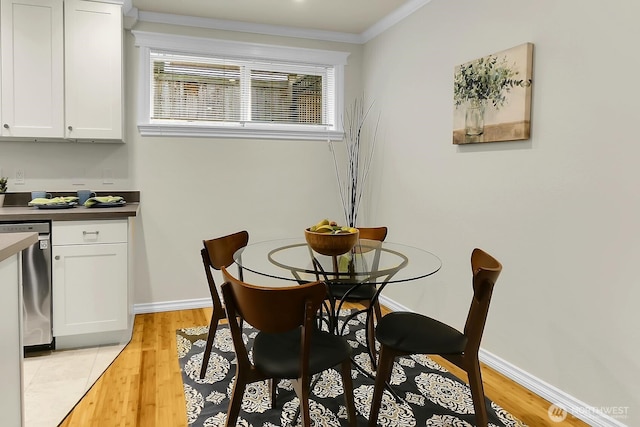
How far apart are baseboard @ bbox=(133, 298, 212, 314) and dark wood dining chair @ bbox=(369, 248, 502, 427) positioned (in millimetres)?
2258

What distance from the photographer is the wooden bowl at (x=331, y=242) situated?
214 centimetres

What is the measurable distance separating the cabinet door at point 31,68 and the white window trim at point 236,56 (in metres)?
0.63

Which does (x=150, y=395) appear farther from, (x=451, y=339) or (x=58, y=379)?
(x=451, y=339)

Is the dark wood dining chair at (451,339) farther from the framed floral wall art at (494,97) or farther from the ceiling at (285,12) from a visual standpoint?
the ceiling at (285,12)

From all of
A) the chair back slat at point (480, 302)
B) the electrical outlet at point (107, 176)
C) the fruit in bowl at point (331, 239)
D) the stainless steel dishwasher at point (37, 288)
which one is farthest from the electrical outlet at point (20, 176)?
the chair back slat at point (480, 302)

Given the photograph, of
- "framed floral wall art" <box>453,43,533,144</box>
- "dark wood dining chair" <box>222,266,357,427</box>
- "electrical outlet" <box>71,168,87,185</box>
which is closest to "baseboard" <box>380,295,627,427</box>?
"dark wood dining chair" <box>222,266,357,427</box>

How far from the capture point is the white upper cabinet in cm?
297

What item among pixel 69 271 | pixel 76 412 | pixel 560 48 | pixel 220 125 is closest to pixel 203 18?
pixel 220 125

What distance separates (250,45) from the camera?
3.86 m

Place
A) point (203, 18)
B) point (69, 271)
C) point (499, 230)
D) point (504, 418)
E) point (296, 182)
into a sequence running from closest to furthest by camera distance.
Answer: point (504, 418) < point (499, 230) < point (69, 271) < point (203, 18) < point (296, 182)

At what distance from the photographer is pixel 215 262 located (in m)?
2.41

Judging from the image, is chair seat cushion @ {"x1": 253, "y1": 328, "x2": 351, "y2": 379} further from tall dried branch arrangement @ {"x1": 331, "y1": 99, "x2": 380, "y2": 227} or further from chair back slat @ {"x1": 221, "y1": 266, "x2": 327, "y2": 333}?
tall dried branch arrangement @ {"x1": 331, "y1": 99, "x2": 380, "y2": 227}

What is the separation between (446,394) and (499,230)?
1.01 meters

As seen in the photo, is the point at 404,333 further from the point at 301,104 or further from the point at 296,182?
the point at 301,104
